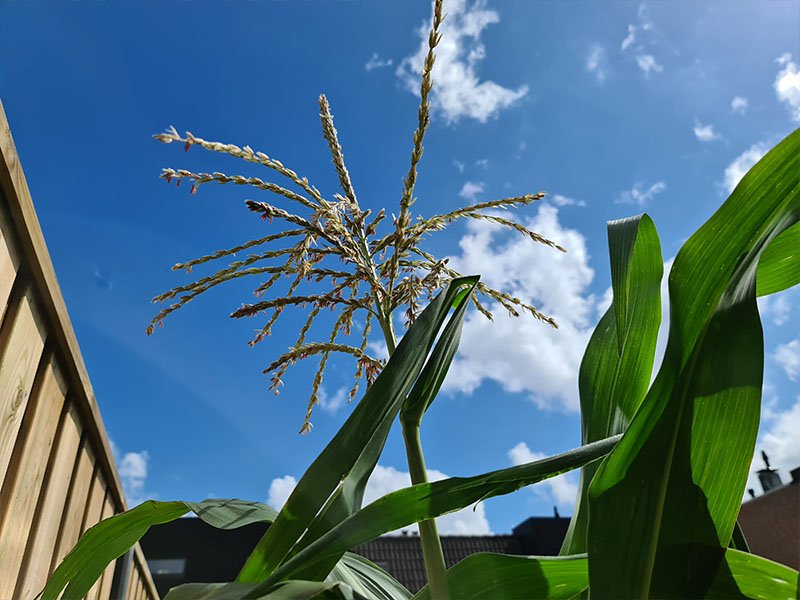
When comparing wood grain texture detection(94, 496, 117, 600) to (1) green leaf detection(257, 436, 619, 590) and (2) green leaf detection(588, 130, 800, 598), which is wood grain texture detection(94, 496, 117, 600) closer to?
(1) green leaf detection(257, 436, 619, 590)

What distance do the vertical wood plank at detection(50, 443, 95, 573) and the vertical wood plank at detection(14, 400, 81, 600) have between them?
0.10 ft

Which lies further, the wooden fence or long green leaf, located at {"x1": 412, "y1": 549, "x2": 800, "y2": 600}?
the wooden fence

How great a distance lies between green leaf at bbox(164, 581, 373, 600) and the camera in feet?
1.14

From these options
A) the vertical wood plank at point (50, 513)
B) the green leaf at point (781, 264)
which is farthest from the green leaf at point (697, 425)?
the vertical wood plank at point (50, 513)

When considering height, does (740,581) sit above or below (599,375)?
below

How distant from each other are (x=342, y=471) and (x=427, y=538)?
131mm

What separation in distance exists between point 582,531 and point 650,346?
22 cm

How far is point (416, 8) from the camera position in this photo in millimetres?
1414

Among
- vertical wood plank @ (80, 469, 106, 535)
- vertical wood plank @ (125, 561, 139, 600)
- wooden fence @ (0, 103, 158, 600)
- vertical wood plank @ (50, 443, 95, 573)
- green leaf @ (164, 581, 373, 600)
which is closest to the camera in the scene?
green leaf @ (164, 581, 373, 600)

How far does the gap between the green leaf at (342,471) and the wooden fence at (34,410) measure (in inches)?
21.9

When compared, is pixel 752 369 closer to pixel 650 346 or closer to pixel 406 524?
pixel 650 346

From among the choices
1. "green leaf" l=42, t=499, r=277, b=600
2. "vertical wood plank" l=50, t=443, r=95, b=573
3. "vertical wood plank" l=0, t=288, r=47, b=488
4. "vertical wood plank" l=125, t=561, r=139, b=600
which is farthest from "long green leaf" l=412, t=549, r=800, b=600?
"vertical wood plank" l=125, t=561, r=139, b=600

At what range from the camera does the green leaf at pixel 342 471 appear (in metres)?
0.49

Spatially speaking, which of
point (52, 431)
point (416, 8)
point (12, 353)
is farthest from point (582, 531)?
point (416, 8)
